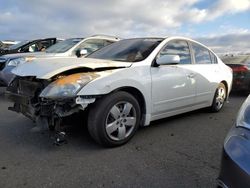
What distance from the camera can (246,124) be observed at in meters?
2.22

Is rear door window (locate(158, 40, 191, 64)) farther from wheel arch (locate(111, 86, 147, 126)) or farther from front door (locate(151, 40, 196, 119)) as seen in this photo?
wheel arch (locate(111, 86, 147, 126))

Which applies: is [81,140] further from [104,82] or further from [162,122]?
[162,122]

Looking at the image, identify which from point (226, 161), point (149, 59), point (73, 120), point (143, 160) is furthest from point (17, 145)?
point (226, 161)

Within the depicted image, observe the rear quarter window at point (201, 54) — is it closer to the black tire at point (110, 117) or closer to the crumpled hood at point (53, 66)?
the crumpled hood at point (53, 66)

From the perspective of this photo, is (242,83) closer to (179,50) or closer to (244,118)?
(179,50)

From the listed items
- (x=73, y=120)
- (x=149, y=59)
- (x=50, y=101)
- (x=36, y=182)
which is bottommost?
(x=36, y=182)

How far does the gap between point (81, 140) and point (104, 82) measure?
1.03 meters

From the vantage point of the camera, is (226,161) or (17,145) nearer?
(226,161)

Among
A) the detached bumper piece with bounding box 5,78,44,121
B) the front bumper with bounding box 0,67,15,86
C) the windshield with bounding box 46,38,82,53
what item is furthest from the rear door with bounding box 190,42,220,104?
the front bumper with bounding box 0,67,15,86

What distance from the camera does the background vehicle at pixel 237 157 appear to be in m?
1.98

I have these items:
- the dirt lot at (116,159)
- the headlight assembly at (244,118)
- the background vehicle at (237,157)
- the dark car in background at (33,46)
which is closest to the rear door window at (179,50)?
the dirt lot at (116,159)

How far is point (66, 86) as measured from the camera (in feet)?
12.6

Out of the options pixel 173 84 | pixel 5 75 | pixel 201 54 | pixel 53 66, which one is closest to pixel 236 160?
pixel 53 66

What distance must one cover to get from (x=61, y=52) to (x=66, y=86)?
501 centimetres
